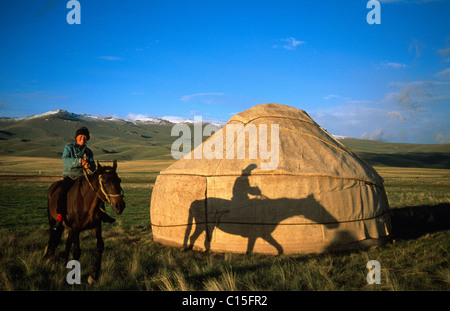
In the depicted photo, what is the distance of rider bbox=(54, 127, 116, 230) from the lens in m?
4.78

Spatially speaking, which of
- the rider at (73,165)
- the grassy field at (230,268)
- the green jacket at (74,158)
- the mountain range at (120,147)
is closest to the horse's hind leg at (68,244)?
the grassy field at (230,268)

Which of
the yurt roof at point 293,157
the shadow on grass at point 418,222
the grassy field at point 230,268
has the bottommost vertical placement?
the shadow on grass at point 418,222

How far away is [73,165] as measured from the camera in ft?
16.8

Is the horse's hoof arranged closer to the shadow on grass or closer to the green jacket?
the green jacket

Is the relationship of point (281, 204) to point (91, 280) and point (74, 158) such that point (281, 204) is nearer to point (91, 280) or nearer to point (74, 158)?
point (91, 280)

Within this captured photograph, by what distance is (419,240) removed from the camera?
6.47 metres

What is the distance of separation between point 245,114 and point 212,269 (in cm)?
426

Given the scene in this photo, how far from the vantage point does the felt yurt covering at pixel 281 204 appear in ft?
19.2

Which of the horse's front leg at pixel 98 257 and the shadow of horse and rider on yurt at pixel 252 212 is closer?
the horse's front leg at pixel 98 257

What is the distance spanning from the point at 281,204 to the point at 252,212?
62 cm

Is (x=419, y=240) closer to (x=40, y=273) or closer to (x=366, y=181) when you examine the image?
(x=366, y=181)

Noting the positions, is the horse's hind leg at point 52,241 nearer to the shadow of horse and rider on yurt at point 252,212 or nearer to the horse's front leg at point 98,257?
the horse's front leg at point 98,257

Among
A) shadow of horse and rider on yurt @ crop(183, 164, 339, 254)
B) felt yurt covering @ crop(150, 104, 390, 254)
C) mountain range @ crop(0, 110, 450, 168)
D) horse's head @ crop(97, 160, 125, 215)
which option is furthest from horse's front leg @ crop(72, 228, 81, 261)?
mountain range @ crop(0, 110, 450, 168)
